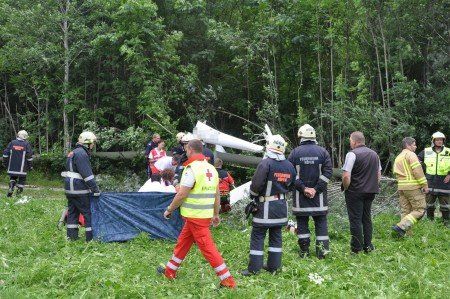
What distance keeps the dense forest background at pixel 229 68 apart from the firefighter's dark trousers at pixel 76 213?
7.62 metres

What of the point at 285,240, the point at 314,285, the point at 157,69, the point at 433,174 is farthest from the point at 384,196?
the point at 157,69

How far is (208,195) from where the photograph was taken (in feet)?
18.8

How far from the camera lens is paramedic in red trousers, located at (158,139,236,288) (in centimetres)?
561

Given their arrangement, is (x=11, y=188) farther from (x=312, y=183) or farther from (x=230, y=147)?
(x=312, y=183)

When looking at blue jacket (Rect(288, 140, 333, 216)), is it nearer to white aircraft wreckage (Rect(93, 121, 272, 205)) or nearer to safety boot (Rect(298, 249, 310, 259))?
safety boot (Rect(298, 249, 310, 259))

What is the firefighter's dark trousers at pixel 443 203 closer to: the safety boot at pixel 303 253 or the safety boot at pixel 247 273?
the safety boot at pixel 303 253

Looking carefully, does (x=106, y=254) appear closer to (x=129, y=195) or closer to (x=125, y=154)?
(x=129, y=195)

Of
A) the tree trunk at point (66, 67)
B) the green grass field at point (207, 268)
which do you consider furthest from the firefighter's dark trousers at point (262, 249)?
the tree trunk at point (66, 67)

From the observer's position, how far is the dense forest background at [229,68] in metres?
14.0

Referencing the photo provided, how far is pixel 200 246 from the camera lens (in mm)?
5594

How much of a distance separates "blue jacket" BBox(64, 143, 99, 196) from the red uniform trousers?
7.72 ft

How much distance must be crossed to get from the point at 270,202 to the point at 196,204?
94 centimetres

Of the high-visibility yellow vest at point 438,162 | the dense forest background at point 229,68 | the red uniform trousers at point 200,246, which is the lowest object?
the red uniform trousers at point 200,246

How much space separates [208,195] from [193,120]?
37.0 ft
